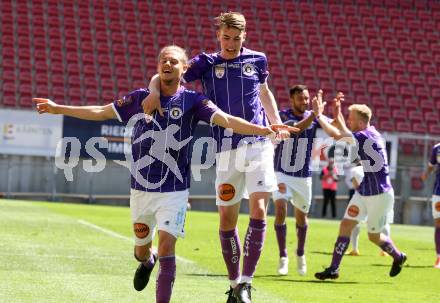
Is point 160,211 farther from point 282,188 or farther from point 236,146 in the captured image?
point 282,188

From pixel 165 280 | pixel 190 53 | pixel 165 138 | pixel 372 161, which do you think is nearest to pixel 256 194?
pixel 165 138

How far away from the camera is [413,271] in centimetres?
1202

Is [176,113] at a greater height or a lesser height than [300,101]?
lesser

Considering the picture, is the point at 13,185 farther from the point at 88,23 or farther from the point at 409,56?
the point at 409,56

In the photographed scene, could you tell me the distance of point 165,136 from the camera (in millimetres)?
6586

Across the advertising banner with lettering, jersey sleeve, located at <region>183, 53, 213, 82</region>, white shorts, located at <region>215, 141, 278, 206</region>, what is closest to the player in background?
white shorts, located at <region>215, 141, 278, 206</region>

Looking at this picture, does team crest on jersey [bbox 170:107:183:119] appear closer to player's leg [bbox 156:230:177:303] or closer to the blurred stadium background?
player's leg [bbox 156:230:177:303]

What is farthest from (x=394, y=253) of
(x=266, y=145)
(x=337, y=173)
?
(x=337, y=173)

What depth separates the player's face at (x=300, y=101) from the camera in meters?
10.7

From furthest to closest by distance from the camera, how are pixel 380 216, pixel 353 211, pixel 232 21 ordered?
pixel 353 211
pixel 380 216
pixel 232 21

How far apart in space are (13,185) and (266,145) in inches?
732

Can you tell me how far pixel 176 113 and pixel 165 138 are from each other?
199mm

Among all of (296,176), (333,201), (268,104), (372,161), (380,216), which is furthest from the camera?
(333,201)

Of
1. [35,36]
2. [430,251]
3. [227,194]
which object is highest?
[35,36]
